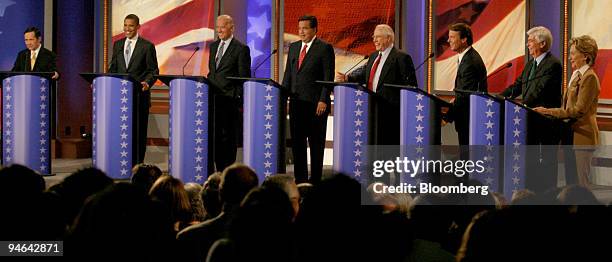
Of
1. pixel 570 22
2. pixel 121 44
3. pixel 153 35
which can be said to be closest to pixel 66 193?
pixel 121 44

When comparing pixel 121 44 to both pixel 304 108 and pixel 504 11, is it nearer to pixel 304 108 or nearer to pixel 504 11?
pixel 304 108

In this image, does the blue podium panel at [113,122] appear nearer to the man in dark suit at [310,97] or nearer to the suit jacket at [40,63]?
the man in dark suit at [310,97]

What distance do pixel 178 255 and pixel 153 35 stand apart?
8.86 m

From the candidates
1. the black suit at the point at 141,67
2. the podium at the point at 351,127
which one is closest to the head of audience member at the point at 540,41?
the podium at the point at 351,127

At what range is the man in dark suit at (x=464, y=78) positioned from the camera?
27.4 ft

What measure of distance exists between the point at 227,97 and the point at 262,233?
623 centimetres

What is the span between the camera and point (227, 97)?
9375 mm

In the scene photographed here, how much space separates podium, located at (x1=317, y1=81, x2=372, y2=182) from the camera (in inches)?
324

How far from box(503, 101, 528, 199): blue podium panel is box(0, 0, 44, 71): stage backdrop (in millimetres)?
6862

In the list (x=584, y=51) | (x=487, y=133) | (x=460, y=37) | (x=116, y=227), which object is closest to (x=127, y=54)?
(x=460, y=37)

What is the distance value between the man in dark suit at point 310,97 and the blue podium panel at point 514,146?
1.98 m

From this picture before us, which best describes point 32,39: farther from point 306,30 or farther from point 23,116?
point 306,30

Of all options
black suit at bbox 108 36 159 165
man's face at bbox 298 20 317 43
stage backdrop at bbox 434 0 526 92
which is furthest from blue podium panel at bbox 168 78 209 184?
stage backdrop at bbox 434 0 526 92

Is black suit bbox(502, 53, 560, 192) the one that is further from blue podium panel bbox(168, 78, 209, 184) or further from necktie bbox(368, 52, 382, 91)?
blue podium panel bbox(168, 78, 209, 184)
